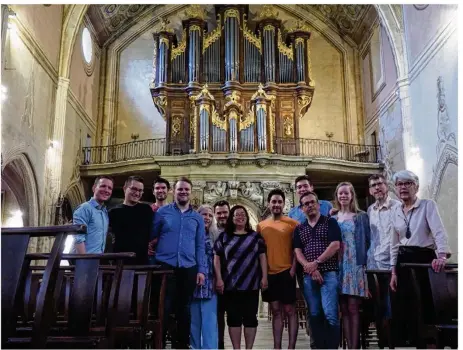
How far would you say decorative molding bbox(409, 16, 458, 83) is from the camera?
9.79 meters

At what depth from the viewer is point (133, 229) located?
444 cm

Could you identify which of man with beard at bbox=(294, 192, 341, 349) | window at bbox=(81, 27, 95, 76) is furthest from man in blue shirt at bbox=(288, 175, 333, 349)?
window at bbox=(81, 27, 95, 76)

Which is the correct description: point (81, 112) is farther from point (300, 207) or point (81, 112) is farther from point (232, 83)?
point (300, 207)

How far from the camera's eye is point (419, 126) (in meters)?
11.7

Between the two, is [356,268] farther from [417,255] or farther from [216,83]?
[216,83]

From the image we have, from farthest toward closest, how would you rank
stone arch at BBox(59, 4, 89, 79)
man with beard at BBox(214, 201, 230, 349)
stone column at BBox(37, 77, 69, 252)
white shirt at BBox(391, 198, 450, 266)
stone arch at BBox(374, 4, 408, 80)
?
stone arch at BBox(59, 4, 89, 79) < stone arch at BBox(374, 4, 408, 80) < stone column at BBox(37, 77, 69, 252) < man with beard at BBox(214, 201, 230, 349) < white shirt at BBox(391, 198, 450, 266)

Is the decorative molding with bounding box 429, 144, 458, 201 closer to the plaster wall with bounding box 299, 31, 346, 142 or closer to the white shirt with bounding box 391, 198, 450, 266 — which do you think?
the plaster wall with bounding box 299, 31, 346, 142

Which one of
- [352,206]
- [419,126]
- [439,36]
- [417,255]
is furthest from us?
[419,126]

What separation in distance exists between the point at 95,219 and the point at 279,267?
5.47ft

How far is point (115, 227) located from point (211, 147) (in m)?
9.47

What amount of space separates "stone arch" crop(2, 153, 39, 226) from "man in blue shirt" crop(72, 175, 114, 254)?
7.21m

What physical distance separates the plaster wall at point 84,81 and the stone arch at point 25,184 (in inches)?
133

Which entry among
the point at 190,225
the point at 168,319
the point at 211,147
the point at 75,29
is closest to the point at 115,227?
the point at 190,225

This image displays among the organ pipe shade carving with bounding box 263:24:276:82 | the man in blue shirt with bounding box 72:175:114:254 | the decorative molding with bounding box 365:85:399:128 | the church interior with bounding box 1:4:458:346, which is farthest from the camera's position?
the organ pipe shade carving with bounding box 263:24:276:82
